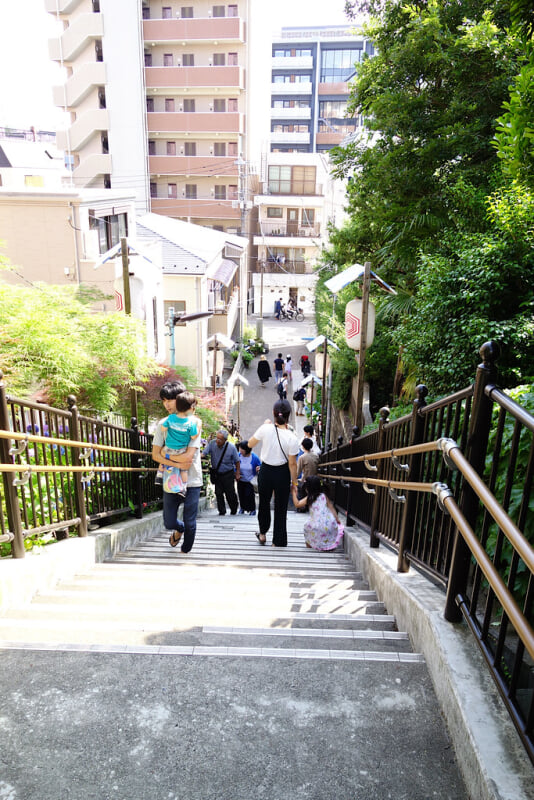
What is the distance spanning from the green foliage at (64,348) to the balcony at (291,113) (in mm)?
50662

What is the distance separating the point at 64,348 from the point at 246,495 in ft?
14.0

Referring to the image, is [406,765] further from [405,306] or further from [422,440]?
[405,306]

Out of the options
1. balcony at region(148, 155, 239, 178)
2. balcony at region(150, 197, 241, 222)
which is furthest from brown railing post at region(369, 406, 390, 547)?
balcony at region(148, 155, 239, 178)

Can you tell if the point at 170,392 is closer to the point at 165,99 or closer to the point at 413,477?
the point at 413,477

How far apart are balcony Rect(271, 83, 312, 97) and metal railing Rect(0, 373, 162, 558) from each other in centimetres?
5571

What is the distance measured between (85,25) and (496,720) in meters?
36.0

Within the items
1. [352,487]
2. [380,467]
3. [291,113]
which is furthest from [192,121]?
[380,467]

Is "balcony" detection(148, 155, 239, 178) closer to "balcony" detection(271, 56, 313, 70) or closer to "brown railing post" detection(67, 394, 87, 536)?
"balcony" detection(271, 56, 313, 70)

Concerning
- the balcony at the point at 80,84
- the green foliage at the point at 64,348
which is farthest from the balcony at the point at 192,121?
the green foliage at the point at 64,348

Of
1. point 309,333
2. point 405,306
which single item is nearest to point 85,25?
point 309,333

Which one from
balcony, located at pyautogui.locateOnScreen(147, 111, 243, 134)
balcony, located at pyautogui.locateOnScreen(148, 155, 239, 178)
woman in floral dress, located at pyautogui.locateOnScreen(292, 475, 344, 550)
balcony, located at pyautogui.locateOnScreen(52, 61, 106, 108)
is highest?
balcony, located at pyautogui.locateOnScreen(52, 61, 106, 108)

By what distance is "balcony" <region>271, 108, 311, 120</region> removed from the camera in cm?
5256

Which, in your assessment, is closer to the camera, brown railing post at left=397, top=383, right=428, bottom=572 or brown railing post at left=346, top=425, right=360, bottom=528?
brown railing post at left=397, top=383, right=428, bottom=572

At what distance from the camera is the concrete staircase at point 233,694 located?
170 centimetres
